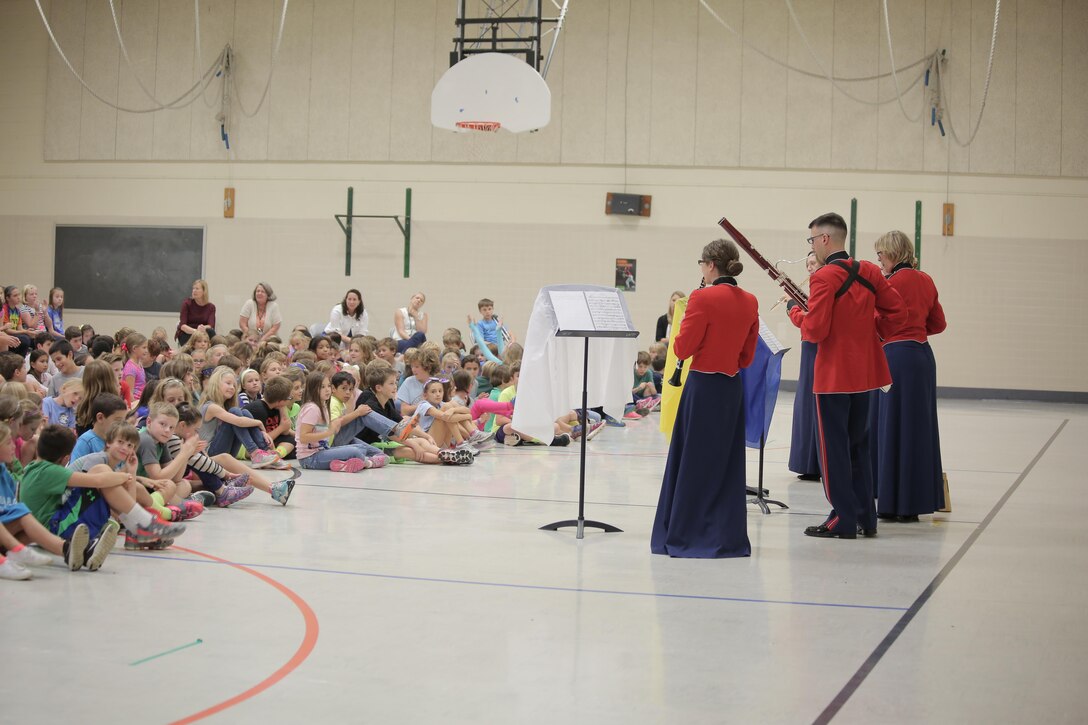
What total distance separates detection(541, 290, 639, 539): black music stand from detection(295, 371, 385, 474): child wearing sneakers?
7.71ft

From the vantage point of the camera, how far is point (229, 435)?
7.28 meters

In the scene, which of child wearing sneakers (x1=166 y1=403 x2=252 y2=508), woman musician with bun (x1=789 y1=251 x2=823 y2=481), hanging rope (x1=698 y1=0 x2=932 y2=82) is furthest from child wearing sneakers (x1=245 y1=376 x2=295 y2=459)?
hanging rope (x1=698 y1=0 x2=932 y2=82)

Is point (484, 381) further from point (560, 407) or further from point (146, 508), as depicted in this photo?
point (146, 508)

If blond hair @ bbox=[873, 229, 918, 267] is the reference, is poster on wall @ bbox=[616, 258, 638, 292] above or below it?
above

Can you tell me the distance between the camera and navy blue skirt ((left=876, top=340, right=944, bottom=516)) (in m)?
6.38

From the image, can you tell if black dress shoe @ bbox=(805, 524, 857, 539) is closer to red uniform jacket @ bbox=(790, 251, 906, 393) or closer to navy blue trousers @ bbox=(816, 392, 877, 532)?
navy blue trousers @ bbox=(816, 392, 877, 532)

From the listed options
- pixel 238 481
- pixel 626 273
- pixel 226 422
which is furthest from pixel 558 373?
pixel 626 273

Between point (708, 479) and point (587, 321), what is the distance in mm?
1036

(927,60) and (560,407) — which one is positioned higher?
(927,60)

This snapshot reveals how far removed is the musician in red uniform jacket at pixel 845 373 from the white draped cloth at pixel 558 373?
1.06m

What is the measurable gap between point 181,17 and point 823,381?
14740mm

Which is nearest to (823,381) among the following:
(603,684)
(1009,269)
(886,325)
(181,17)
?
(886,325)

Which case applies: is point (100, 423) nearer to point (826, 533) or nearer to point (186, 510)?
A: point (186, 510)

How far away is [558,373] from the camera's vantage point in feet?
20.3
